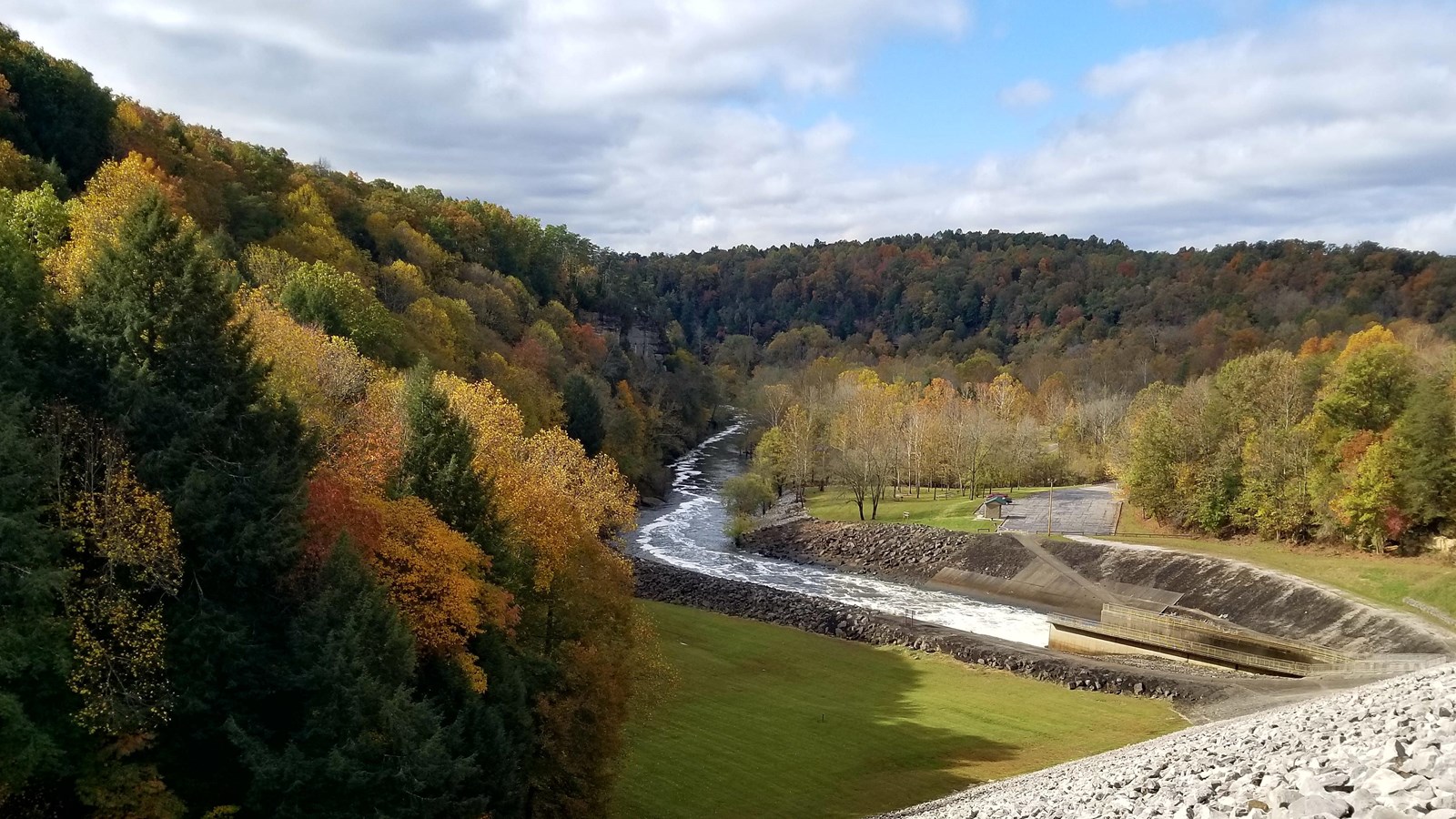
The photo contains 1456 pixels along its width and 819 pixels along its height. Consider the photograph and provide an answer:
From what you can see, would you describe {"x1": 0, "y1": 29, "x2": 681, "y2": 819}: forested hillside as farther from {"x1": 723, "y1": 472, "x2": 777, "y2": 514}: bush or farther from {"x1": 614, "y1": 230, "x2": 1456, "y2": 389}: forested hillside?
{"x1": 614, "y1": 230, "x2": 1456, "y2": 389}: forested hillside

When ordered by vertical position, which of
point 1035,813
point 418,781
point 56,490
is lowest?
point 418,781

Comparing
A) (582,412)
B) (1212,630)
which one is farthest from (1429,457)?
(582,412)

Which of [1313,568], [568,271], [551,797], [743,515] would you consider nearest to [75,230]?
[551,797]

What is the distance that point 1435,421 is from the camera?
51.7 metres

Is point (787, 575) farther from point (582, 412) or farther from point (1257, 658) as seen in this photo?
point (1257, 658)

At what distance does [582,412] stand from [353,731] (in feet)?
189

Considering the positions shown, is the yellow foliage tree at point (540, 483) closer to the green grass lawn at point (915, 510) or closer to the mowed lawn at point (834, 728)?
the mowed lawn at point (834, 728)

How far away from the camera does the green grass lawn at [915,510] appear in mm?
73938

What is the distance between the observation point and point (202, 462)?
18578mm

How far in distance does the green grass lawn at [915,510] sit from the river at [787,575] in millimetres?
9693

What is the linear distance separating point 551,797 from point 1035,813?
12.2m

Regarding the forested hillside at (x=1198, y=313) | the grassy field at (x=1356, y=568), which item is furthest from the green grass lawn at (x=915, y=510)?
the forested hillside at (x=1198, y=313)

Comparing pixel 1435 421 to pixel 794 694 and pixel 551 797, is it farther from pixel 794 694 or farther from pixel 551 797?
pixel 551 797

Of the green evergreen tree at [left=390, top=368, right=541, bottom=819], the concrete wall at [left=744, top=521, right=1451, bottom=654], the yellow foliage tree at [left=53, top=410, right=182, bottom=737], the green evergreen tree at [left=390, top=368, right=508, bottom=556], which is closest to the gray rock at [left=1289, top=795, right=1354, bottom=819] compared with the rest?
the green evergreen tree at [left=390, top=368, right=541, bottom=819]
